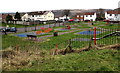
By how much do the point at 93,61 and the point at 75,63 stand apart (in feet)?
2.60

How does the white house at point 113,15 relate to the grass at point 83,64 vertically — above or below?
above

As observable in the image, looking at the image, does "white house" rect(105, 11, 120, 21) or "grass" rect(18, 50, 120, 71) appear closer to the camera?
"grass" rect(18, 50, 120, 71)

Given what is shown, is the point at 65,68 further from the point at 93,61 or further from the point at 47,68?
the point at 93,61

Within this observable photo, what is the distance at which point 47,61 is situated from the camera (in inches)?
251

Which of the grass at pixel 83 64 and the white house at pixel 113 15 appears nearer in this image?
the grass at pixel 83 64

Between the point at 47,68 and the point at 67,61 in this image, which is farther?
the point at 67,61

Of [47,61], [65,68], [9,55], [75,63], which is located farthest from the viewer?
[9,55]

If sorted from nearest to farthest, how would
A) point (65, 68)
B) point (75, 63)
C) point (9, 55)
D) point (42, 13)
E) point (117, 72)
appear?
1. point (117, 72)
2. point (65, 68)
3. point (75, 63)
4. point (9, 55)
5. point (42, 13)

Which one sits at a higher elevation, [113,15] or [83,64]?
[113,15]

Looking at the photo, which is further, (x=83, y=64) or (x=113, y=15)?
(x=113, y=15)

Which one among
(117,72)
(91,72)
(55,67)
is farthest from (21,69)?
(117,72)

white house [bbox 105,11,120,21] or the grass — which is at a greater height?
white house [bbox 105,11,120,21]

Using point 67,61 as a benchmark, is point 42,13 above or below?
above

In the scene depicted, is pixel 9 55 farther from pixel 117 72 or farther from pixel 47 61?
pixel 117 72
